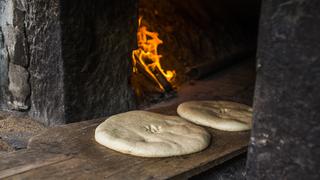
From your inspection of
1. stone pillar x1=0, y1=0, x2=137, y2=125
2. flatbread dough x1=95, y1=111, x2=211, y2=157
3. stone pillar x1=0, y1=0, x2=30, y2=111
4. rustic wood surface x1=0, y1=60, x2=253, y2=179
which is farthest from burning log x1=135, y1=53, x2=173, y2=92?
rustic wood surface x1=0, y1=60, x2=253, y2=179

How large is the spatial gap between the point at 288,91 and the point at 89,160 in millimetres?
900

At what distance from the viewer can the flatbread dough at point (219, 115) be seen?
218 centimetres

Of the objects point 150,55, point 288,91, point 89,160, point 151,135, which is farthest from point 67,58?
point 288,91

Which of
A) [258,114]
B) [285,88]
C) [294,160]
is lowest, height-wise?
[294,160]

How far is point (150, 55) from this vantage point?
4340 millimetres

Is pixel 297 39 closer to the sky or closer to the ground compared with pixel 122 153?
closer to the sky

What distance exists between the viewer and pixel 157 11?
15.7ft

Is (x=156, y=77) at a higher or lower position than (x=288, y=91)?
lower

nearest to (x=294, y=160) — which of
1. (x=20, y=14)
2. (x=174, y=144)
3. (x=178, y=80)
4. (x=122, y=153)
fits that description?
(x=174, y=144)

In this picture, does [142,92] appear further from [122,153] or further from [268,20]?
[268,20]

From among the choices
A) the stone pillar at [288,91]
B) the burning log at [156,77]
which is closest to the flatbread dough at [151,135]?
the stone pillar at [288,91]

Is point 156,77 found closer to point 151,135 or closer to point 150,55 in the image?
point 150,55

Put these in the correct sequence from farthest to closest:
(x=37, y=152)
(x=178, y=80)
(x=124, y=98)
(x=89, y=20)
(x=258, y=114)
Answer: (x=178, y=80), (x=124, y=98), (x=89, y=20), (x=37, y=152), (x=258, y=114)

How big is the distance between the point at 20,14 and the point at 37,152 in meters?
1.81
